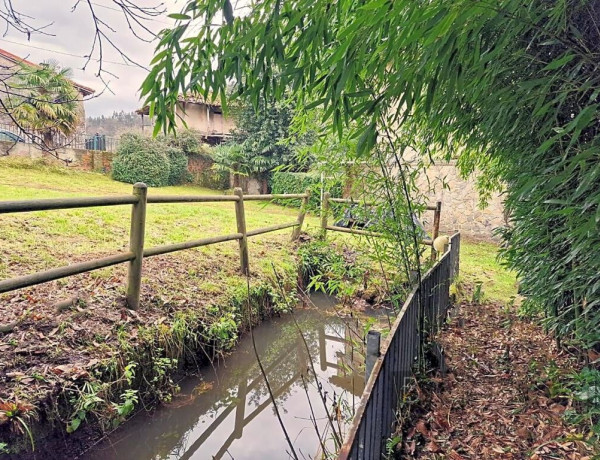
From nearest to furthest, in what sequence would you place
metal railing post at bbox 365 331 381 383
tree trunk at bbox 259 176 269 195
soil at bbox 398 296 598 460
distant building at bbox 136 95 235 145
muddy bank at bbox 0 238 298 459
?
1. metal railing post at bbox 365 331 381 383
2. soil at bbox 398 296 598 460
3. muddy bank at bbox 0 238 298 459
4. tree trunk at bbox 259 176 269 195
5. distant building at bbox 136 95 235 145

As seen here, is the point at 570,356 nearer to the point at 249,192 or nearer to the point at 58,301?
the point at 58,301

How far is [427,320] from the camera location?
9.30 feet

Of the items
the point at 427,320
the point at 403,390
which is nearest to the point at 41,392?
the point at 403,390

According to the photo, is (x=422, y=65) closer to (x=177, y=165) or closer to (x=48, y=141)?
(x=48, y=141)

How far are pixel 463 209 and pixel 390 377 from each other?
295 inches

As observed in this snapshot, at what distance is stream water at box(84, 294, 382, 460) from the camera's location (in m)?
2.31

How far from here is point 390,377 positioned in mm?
1844

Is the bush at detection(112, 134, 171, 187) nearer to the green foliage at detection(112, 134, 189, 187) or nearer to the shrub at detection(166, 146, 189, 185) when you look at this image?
the green foliage at detection(112, 134, 189, 187)

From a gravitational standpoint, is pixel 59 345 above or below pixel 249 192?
below

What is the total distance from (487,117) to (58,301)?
2983mm

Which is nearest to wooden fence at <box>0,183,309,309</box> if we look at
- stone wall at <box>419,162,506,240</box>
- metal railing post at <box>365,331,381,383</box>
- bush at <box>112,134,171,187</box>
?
metal railing post at <box>365,331,381,383</box>

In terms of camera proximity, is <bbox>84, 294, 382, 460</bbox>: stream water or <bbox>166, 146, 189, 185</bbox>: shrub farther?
<bbox>166, 146, 189, 185</bbox>: shrub

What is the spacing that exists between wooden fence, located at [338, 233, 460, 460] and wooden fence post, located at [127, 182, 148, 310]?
77.9 inches

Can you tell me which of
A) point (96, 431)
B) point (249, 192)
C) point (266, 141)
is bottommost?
point (96, 431)
